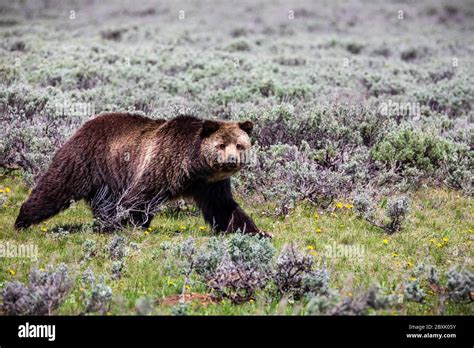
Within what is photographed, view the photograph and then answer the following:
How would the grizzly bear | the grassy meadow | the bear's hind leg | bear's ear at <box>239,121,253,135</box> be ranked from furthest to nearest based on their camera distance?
bear's ear at <box>239,121,253,135</box> < the bear's hind leg < the grizzly bear < the grassy meadow

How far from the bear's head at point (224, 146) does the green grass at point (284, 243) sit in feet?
2.98

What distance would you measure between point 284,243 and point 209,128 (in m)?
1.76

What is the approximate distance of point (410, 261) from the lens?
24.2ft

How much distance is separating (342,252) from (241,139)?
1.94 metres

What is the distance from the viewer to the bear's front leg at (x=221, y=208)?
→ 820 centimetres

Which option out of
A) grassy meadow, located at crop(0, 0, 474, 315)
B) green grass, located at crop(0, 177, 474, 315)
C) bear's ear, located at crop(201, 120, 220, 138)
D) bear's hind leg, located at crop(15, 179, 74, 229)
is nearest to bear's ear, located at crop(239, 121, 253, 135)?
bear's ear, located at crop(201, 120, 220, 138)

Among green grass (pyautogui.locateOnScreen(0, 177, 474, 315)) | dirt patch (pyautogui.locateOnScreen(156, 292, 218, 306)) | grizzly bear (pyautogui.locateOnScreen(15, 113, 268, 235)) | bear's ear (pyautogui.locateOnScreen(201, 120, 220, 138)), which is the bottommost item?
green grass (pyautogui.locateOnScreen(0, 177, 474, 315))

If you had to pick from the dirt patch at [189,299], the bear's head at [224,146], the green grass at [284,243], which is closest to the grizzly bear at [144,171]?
the bear's head at [224,146]

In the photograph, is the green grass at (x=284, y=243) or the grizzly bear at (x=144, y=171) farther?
the grizzly bear at (x=144, y=171)

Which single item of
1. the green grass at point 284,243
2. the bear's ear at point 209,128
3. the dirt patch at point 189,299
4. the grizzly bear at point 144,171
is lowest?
the green grass at point 284,243

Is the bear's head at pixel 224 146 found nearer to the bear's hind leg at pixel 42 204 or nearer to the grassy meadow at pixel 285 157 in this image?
the grassy meadow at pixel 285 157

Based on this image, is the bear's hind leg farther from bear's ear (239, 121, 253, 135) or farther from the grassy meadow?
bear's ear (239, 121, 253, 135)

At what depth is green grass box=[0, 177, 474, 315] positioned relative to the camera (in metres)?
5.90
